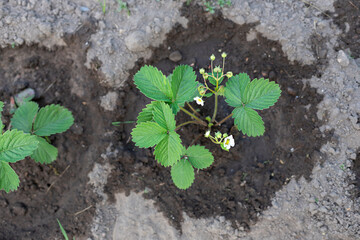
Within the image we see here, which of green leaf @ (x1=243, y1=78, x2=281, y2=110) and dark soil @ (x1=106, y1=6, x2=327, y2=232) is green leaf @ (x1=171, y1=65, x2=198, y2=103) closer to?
green leaf @ (x1=243, y1=78, x2=281, y2=110)

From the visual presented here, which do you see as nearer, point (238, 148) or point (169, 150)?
point (169, 150)

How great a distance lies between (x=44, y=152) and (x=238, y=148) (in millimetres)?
1365

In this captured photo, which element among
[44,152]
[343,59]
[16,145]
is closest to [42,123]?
[44,152]

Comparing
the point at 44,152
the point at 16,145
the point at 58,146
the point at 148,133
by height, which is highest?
the point at 148,133

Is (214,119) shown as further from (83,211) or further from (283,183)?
(83,211)

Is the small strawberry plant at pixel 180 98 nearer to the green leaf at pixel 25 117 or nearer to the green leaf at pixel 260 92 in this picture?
the green leaf at pixel 260 92

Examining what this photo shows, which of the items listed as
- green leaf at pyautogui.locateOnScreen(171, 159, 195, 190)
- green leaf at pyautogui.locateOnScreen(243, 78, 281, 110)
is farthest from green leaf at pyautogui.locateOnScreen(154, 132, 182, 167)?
green leaf at pyautogui.locateOnScreen(243, 78, 281, 110)

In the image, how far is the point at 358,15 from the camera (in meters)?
2.31

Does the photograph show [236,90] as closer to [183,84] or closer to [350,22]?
[183,84]

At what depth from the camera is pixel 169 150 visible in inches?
67.2

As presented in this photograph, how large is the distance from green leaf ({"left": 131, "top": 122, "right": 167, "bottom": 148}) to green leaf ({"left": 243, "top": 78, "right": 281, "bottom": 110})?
1.66 ft

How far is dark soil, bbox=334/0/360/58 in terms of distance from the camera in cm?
227

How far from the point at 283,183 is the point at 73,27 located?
193 centimetres

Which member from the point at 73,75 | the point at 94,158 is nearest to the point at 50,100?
the point at 73,75
